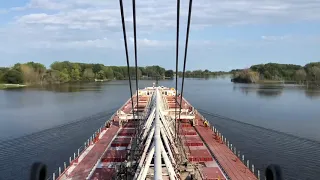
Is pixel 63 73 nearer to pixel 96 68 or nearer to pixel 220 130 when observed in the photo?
pixel 96 68

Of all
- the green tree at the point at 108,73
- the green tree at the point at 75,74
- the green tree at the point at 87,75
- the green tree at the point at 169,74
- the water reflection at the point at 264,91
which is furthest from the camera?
the green tree at the point at 169,74

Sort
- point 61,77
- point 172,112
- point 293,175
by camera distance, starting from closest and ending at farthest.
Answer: point 293,175, point 172,112, point 61,77

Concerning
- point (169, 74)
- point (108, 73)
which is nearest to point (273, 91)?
point (108, 73)

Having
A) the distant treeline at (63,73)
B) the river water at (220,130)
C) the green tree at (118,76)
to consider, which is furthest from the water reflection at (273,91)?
the green tree at (118,76)

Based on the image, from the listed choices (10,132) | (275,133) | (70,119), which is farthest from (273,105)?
(10,132)

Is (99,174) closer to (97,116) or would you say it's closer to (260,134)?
(260,134)

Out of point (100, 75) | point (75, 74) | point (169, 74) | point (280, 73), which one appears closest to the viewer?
point (280, 73)

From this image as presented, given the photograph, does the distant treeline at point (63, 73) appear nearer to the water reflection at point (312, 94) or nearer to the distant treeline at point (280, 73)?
the distant treeline at point (280, 73)
